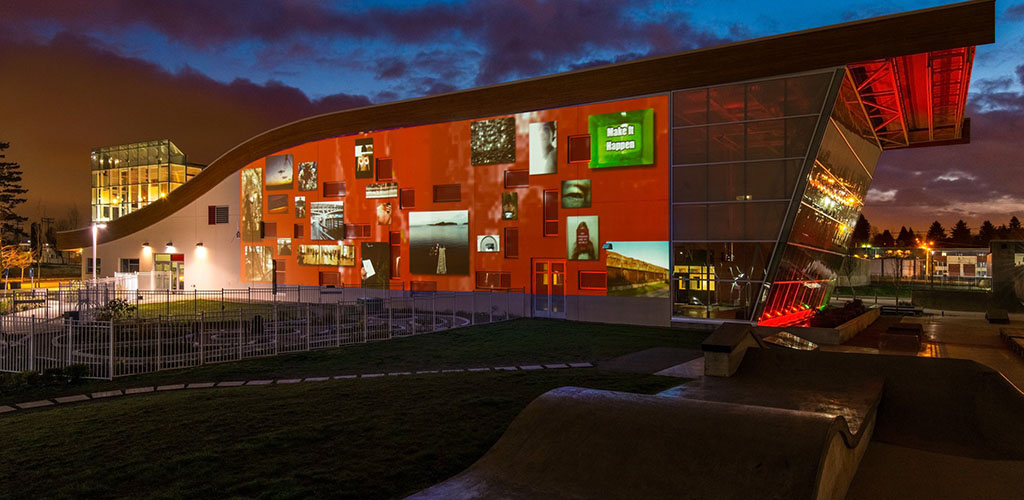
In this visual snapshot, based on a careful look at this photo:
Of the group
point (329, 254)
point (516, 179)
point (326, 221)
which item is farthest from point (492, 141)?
point (329, 254)

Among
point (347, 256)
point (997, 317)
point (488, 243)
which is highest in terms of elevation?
point (488, 243)

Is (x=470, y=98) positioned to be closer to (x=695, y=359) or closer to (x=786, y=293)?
(x=786, y=293)

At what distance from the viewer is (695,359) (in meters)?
15.0

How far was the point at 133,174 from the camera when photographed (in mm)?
79062

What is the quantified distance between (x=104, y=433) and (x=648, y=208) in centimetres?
2215

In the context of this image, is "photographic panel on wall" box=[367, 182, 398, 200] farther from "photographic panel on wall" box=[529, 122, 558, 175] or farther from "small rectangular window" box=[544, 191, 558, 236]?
"small rectangular window" box=[544, 191, 558, 236]

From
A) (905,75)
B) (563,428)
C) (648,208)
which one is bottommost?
(563,428)

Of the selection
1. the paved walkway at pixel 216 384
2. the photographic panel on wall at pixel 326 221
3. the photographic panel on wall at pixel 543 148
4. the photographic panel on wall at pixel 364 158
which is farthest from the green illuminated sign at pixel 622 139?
the photographic panel on wall at pixel 326 221

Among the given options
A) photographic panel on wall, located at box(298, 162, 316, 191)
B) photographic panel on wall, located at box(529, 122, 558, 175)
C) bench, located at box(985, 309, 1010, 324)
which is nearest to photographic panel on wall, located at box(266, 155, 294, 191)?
photographic panel on wall, located at box(298, 162, 316, 191)

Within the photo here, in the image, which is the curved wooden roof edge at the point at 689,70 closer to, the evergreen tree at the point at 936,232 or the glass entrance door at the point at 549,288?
the glass entrance door at the point at 549,288

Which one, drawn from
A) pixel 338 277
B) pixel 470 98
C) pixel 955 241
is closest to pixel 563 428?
pixel 470 98

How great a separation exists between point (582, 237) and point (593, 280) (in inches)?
83.8

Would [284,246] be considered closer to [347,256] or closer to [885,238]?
[347,256]

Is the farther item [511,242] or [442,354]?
[511,242]
